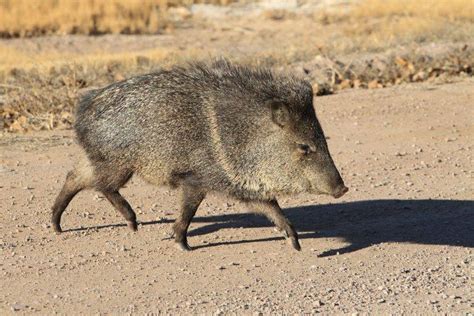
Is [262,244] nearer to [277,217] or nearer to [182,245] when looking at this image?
[277,217]

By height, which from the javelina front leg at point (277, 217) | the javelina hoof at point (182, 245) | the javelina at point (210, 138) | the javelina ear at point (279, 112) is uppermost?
the javelina ear at point (279, 112)

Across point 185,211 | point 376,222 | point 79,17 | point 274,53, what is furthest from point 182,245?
point 79,17

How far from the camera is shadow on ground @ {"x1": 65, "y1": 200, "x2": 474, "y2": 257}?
24.0 feet

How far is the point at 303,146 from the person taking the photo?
682cm

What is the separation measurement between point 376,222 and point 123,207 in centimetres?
198

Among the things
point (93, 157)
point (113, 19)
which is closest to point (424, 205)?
→ point (93, 157)

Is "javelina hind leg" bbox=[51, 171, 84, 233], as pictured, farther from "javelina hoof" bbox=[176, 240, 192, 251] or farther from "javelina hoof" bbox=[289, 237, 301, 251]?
"javelina hoof" bbox=[289, 237, 301, 251]

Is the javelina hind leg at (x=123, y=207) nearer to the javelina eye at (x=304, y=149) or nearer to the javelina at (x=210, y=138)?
the javelina at (x=210, y=138)

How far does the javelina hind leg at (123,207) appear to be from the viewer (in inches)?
291

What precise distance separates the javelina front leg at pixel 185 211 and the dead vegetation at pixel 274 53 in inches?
156

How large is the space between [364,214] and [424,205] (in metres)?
0.55

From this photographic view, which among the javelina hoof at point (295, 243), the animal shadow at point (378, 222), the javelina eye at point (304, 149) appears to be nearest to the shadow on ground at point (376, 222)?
the animal shadow at point (378, 222)

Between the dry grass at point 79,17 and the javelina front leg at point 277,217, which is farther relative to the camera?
the dry grass at point 79,17

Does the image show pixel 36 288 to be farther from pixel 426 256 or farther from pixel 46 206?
pixel 426 256
